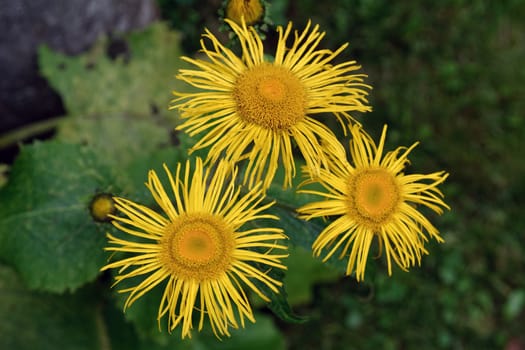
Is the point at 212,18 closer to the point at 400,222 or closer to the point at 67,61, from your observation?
the point at 67,61

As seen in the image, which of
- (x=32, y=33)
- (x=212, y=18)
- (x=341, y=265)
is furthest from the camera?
(x=212, y=18)

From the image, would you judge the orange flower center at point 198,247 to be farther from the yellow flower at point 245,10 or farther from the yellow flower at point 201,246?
the yellow flower at point 245,10

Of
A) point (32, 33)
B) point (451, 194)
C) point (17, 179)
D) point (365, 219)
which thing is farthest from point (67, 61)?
point (451, 194)

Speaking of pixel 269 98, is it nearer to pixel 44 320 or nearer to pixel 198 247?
pixel 198 247

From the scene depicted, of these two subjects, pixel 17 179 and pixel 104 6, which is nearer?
pixel 17 179

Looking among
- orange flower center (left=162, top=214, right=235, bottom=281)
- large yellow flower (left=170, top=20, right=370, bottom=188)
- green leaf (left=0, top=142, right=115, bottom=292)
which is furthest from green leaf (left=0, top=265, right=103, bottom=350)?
large yellow flower (left=170, top=20, right=370, bottom=188)

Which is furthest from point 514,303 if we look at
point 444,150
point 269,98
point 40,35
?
point 40,35

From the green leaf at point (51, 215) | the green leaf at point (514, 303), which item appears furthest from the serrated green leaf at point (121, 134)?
the green leaf at point (514, 303)
